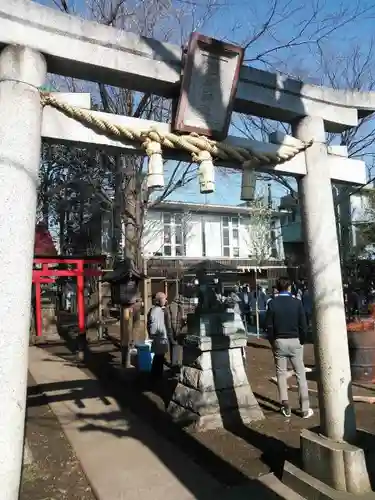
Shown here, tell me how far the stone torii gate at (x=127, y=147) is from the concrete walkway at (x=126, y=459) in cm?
110

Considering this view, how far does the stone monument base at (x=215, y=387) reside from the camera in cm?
609

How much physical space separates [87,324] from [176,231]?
13.7 metres

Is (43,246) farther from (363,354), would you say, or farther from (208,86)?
(208,86)

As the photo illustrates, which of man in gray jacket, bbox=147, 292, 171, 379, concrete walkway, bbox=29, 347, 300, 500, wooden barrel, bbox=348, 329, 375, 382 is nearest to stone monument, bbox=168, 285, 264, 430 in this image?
concrete walkway, bbox=29, 347, 300, 500

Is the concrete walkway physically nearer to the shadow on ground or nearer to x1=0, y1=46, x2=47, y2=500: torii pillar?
the shadow on ground

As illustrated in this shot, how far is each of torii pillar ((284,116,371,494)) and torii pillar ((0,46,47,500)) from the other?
8.42 feet

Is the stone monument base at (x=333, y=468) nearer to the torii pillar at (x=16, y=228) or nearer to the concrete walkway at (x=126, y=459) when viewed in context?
the concrete walkway at (x=126, y=459)

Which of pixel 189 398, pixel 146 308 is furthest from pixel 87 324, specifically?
pixel 189 398

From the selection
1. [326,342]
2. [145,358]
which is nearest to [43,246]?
[145,358]

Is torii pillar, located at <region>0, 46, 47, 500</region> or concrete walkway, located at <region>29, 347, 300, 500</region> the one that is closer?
torii pillar, located at <region>0, 46, 47, 500</region>

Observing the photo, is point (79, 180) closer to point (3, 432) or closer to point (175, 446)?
point (175, 446)

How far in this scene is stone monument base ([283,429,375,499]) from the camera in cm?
356

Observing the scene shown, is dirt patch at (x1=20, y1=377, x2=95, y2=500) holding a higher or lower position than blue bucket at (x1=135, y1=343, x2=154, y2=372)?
lower

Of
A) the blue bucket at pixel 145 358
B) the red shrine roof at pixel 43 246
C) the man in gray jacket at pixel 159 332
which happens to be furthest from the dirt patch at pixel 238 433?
the red shrine roof at pixel 43 246
